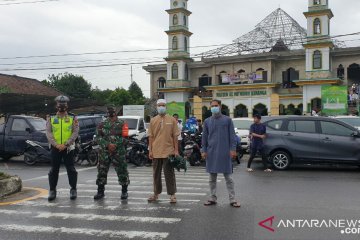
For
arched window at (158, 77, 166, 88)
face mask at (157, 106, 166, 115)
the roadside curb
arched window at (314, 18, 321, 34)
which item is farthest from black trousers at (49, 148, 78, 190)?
arched window at (158, 77, 166, 88)

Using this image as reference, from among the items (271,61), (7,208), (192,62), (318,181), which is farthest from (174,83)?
(7,208)

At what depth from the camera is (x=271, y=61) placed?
4150 cm

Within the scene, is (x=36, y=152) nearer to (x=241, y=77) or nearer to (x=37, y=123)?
(x=37, y=123)

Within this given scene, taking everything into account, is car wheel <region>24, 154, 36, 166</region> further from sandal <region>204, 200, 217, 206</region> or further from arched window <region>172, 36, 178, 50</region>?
arched window <region>172, 36, 178, 50</region>

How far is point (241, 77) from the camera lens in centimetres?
4166

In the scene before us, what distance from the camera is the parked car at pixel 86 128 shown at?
18.4 m

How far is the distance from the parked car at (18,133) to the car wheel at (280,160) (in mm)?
8239

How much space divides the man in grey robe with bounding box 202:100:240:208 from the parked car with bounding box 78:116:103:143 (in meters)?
11.7

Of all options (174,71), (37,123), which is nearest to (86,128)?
(37,123)

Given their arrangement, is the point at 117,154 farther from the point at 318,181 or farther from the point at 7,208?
the point at 318,181

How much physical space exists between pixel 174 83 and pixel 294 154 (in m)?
33.6

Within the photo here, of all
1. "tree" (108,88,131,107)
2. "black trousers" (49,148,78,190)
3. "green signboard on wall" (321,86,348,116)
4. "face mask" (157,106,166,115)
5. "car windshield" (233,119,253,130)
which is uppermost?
"tree" (108,88,131,107)

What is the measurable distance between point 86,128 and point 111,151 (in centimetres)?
1153

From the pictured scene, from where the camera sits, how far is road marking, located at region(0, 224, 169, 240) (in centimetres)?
534
